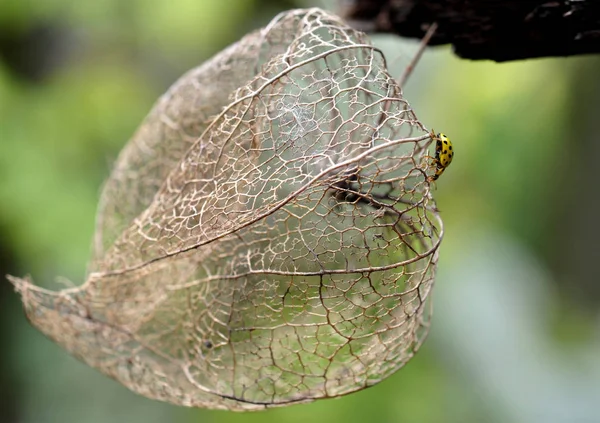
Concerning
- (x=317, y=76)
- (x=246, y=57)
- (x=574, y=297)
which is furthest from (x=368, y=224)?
(x=574, y=297)

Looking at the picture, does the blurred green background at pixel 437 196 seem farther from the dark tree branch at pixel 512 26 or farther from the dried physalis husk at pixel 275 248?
the dried physalis husk at pixel 275 248

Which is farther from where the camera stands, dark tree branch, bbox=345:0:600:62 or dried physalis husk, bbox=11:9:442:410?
dark tree branch, bbox=345:0:600:62

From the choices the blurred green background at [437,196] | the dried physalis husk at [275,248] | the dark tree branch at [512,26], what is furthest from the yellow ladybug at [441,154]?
the blurred green background at [437,196]

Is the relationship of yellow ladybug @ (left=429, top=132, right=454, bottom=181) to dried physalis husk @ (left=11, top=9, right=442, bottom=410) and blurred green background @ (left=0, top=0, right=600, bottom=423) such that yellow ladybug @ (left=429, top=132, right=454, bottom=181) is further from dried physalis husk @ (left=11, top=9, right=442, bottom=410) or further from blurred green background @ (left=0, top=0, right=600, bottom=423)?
blurred green background @ (left=0, top=0, right=600, bottom=423)

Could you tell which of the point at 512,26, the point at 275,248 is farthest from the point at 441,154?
the point at 512,26

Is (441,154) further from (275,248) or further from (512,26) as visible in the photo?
(512,26)

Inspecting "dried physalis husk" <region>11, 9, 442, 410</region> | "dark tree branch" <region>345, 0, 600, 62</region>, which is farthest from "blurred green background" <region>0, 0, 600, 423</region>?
"dried physalis husk" <region>11, 9, 442, 410</region>
